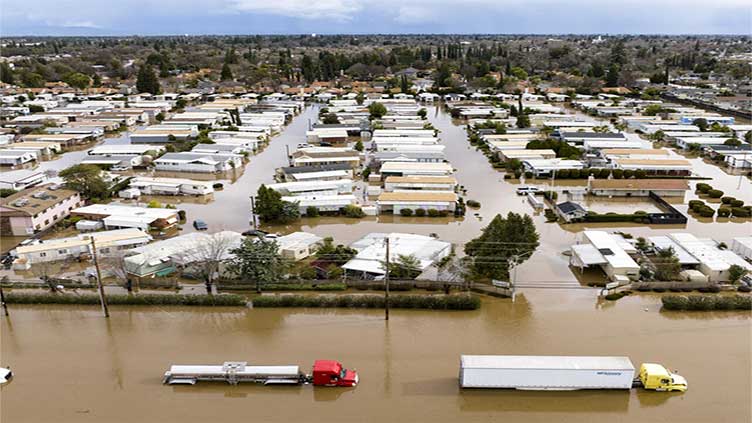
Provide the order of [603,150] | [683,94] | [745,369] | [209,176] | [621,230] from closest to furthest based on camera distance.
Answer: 1. [745,369]
2. [621,230]
3. [209,176]
4. [603,150]
5. [683,94]

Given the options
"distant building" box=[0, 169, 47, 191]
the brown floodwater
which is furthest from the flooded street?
"distant building" box=[0, 169, 47, 191]

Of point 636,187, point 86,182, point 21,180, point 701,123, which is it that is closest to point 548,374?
point 636,187

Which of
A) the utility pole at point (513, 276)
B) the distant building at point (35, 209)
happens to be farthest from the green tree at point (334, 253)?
the distant building at point (35, 209)

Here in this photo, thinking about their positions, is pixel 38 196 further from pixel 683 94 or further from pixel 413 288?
pixel 683 94

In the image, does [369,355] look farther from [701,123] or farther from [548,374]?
[701,123]

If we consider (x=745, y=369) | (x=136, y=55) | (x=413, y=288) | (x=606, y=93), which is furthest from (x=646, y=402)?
(x=136, y=55)

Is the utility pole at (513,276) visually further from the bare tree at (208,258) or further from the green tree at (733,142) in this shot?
the green tree at (733,142)
